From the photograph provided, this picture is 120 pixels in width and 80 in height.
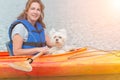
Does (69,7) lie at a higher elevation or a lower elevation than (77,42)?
higher

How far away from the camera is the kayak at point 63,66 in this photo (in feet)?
7.57

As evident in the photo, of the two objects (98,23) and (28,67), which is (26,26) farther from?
(98,23)

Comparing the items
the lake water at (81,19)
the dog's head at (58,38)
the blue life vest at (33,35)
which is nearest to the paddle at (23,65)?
the blue life vest at (33,35)

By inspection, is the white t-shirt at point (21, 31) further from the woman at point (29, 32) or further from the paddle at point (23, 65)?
the paddle at point (23, 65)

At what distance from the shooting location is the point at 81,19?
7.48 metres

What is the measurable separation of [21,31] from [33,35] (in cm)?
11

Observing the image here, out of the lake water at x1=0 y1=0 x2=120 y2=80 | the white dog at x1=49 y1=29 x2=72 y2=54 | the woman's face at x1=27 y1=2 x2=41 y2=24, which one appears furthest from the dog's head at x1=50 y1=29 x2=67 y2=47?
the lake water at x1=0 y1=0 x2=120 y2=80

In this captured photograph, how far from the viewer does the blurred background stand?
5.88 meters

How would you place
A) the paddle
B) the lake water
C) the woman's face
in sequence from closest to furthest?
the paddle → the woman's face → the lake water

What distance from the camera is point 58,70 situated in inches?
91.9

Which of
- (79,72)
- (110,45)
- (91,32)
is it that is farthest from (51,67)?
(91,32)

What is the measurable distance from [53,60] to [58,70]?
0.25 ft

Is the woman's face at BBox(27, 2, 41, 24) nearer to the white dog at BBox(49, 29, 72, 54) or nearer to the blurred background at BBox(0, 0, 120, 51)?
the white dog at BBox(49, 29, 72, 54)

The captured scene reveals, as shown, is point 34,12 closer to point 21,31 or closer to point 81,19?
point 21,31
